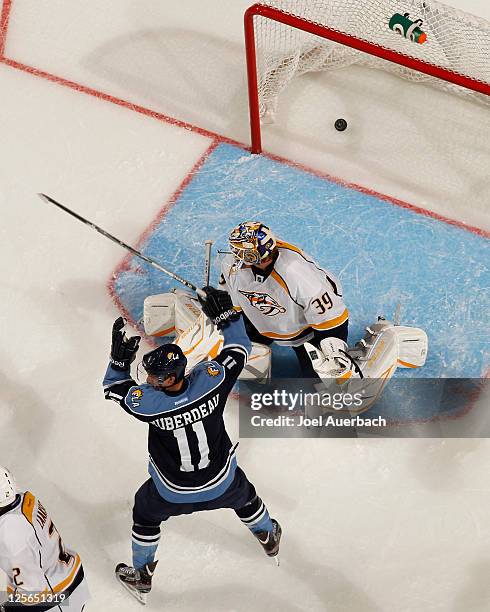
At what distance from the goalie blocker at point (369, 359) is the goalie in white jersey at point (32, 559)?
1358 mm

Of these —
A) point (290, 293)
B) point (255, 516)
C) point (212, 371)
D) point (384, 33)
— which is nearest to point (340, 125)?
point (384, 33)

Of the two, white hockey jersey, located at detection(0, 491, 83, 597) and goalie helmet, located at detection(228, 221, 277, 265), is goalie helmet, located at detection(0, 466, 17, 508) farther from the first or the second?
goalie helmet, located at detection(228, 221, 277, 265)

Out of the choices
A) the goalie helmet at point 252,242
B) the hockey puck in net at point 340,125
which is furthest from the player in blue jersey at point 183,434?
the hockey puck in net at point 340,125

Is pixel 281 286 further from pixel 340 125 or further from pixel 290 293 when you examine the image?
pixel 340 125

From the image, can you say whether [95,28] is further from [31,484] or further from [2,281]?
[31,484]

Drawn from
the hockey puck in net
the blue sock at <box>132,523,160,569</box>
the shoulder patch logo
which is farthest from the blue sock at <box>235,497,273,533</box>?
the hockey puck in net

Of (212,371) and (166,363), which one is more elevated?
(166,363)

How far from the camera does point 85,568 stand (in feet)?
14.4

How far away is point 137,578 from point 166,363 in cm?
112

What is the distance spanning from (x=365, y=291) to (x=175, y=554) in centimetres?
169

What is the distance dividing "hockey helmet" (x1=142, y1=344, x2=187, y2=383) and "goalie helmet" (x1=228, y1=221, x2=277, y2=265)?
2.22ft

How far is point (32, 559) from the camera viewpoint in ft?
11.7

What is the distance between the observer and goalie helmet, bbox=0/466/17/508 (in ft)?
11.5

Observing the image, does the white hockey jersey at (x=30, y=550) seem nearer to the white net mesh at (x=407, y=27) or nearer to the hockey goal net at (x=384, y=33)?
the hockey goal net at (x=384, y=33)
